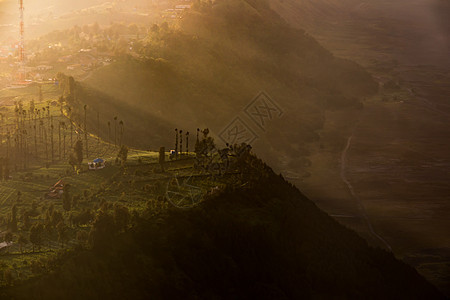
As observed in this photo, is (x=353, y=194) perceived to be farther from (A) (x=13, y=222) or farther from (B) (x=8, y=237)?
(B) (x=8, y=237)

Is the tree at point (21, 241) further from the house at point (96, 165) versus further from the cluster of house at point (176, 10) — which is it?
the cluster of house at point (176, 10)

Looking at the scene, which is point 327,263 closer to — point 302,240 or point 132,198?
point 302,240

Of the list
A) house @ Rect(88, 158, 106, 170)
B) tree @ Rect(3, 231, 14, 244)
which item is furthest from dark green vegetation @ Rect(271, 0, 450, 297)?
tree @ Rect(3, 231, 14, 244)

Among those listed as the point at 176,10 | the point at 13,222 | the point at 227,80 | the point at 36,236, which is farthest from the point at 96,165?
the point at 176,10

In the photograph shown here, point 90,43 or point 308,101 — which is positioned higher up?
point 90,43

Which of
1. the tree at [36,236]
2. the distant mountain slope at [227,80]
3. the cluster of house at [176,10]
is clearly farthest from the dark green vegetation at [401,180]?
the cluster of house at [176,10]

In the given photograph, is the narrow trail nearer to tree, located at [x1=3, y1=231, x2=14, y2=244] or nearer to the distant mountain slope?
the distant mountain slope

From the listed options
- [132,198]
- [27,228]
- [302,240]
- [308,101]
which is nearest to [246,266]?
[302,240]
